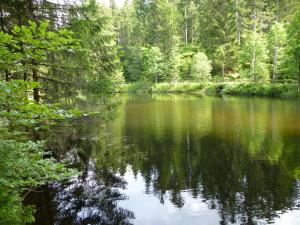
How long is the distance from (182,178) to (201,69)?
4133 cm

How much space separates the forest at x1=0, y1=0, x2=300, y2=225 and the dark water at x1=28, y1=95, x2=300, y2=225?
5.12 ft

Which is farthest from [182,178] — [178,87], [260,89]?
[178,87]

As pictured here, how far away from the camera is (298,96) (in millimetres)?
34312

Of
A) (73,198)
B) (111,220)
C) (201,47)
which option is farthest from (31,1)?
(201,47)

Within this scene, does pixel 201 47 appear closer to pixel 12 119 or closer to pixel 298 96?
pixel 298 96

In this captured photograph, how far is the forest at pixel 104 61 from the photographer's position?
3.84 metres

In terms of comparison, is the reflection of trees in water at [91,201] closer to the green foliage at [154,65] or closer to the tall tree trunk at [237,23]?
the green foliage at [154,65]

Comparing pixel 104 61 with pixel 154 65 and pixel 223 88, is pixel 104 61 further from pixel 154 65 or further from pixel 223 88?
pixel 154 65

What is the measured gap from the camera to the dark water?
8805 mm

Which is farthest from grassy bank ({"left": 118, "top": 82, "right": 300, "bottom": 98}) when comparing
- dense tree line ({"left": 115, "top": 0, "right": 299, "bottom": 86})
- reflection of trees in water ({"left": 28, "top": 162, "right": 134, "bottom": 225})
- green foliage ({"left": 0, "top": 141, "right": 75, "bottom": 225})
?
green foliage ({"left": 0, "top": 141, "right": 75, "bottom": 225})

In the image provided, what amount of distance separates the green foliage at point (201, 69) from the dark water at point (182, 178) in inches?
1242

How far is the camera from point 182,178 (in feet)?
37.9

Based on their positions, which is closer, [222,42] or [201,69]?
[201,69]

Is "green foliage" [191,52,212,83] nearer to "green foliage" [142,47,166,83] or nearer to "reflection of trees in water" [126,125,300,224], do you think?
"green foliage" [142,47,166,83]
